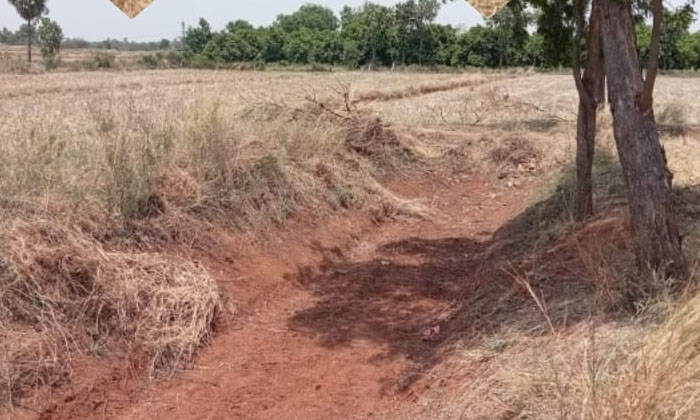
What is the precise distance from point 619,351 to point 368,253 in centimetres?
461

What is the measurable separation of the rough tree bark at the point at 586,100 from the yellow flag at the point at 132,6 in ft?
12.9

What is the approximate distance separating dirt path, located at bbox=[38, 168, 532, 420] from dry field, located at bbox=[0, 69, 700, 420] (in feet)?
0.06

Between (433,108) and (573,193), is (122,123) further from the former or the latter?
(433,108)

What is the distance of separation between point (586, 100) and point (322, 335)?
300 cm

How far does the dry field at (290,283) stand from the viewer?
3.40m

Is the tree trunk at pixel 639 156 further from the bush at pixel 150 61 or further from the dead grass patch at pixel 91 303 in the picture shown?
the bush at pixel 150 61

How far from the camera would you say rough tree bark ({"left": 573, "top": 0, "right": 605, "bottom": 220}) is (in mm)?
6238

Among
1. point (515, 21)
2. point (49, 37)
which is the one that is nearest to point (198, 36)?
point (49, 37)

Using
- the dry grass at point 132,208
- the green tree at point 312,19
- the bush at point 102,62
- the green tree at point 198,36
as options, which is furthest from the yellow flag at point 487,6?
the green tree at point 312,19

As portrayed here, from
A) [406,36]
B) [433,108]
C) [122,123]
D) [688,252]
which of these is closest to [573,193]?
[688,252]

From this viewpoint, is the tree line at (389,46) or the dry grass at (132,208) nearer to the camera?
the dry grass at (132,208)

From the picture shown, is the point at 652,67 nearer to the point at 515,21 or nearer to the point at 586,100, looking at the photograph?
the point at 586,100

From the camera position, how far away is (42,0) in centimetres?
4997

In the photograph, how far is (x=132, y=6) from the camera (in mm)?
3355
